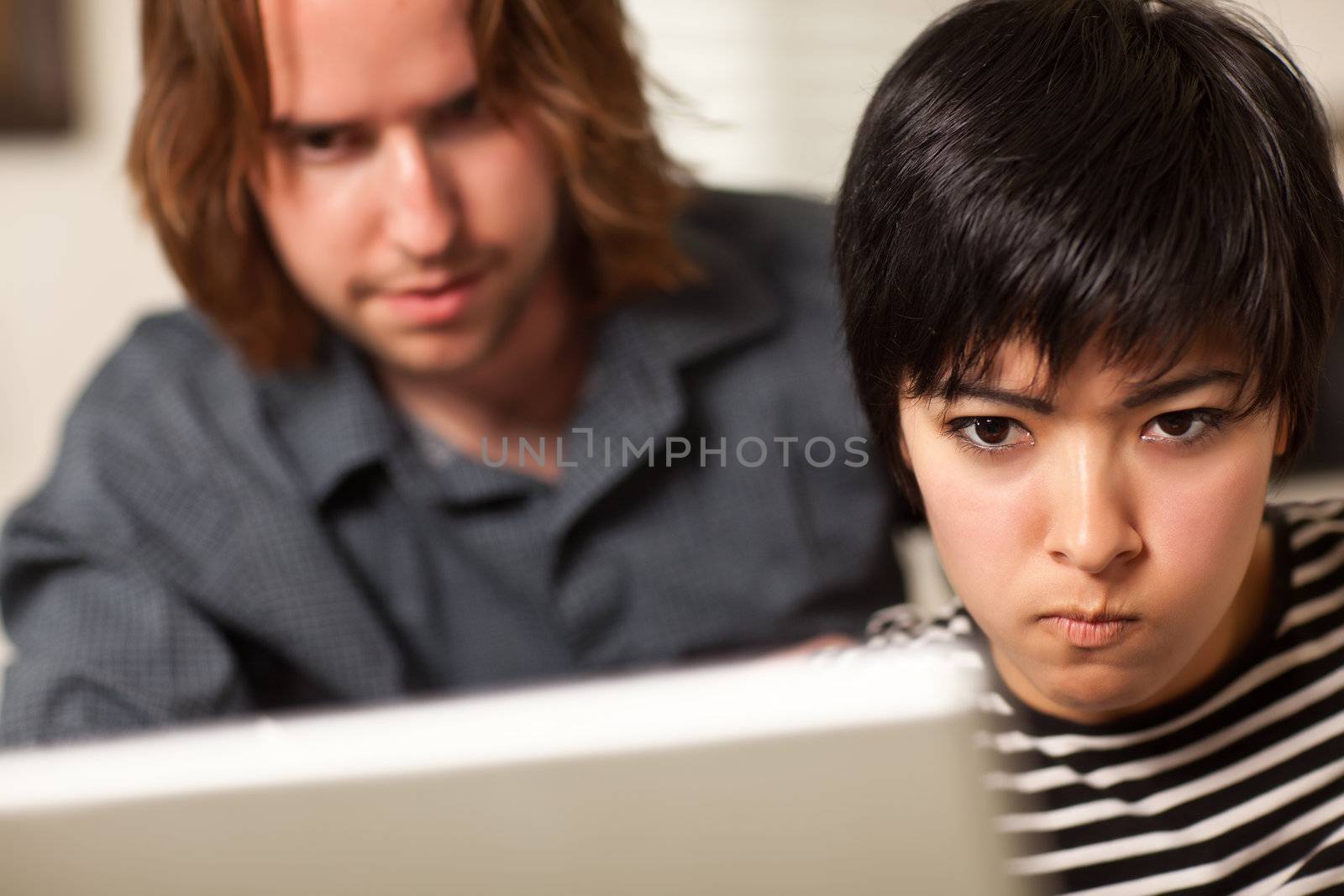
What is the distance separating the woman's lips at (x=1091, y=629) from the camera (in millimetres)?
582

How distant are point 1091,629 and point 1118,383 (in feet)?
0.38

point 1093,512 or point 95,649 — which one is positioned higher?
point 1093,512

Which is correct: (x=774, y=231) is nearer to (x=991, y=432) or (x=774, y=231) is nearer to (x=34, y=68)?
(x=991, y=432)

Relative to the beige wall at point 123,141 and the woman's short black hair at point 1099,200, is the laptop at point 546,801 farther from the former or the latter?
the beige wall at point 123,141

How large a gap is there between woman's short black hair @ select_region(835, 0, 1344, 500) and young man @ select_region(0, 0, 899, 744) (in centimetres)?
34

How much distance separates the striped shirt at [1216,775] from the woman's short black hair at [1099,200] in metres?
0.12

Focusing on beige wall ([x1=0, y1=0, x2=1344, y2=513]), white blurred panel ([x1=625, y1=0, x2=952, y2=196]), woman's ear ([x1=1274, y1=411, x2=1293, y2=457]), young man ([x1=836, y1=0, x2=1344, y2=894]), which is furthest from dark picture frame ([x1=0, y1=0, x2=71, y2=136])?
woman's ear ([x1=1274, y1=411, x2=1293, y2=457])

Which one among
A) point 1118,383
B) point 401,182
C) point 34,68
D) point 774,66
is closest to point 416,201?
point 401,182

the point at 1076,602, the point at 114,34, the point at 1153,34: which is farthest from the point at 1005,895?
the point at 114,34

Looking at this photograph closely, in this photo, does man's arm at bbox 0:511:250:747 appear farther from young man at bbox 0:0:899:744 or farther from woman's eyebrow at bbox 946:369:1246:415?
woman's eyebrow at bbox 946:369:1246:415

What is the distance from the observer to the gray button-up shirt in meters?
0.96

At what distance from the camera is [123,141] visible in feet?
5.20

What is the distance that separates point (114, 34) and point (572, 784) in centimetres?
149

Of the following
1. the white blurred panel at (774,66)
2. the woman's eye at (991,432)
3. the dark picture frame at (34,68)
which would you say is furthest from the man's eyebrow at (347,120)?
the white blurred panel at (774,66)
